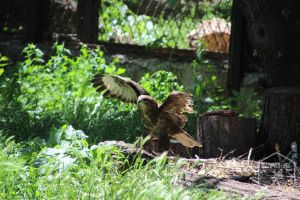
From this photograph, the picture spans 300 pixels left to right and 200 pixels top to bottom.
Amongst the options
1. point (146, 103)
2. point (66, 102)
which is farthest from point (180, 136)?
point (66, 102)

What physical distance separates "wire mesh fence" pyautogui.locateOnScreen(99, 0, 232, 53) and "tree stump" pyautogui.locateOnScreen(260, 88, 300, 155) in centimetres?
377

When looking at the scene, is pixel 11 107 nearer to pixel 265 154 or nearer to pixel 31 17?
pixel 265 154

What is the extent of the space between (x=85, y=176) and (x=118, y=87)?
104 centimetres

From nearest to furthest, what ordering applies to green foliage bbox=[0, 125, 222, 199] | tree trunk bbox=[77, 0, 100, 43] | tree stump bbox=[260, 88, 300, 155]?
green foliage bbox=[0, 125, 222, 199] < tree stump bbox=[260, 88, 300, 155] < tree trunk bbox=[77, 0, 100, 43]

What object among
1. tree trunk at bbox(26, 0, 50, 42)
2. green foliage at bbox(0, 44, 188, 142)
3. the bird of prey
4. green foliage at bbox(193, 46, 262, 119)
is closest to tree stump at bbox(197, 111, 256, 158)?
the bird of prey

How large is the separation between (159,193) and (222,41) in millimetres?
6576

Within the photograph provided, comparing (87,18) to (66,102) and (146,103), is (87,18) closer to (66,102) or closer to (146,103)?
(66,102)

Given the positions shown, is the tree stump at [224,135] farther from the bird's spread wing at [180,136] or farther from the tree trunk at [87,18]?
the tree trunk at [87,18]

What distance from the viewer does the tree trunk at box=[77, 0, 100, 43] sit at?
858 cm

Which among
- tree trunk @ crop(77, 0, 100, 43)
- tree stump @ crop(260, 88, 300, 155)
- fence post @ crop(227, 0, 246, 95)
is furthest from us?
tree trunk @ crop(77, 0, 100, 43)

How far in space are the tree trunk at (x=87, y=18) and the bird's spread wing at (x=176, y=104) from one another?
4.20m

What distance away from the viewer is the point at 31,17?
8.77 meters

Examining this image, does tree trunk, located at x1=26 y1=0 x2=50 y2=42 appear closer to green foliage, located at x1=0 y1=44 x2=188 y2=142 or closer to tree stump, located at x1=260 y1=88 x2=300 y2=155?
green foliage, located at x1=0 y1=44 x2=188 y2=142

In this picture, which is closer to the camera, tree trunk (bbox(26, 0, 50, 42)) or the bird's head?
the bird's head
